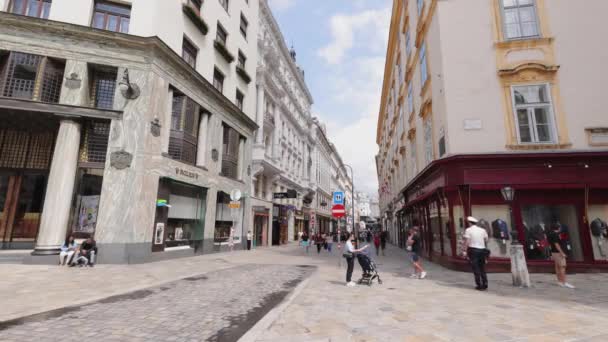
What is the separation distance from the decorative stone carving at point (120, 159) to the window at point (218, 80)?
8470 millimetres

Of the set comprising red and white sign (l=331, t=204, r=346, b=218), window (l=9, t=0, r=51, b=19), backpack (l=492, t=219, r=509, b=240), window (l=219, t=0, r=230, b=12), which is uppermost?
window (l=219, t=0, r=230, b=12)

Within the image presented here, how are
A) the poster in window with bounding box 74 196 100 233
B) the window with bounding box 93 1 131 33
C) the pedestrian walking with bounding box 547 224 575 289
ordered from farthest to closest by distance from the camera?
the window with bounding box 93 1 131 33
the poster in window with bounding box 74 196 100 233
the pedestrian walking with bounding box 547 224 575 289

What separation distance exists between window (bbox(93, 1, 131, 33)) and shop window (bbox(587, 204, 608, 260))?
2129cm

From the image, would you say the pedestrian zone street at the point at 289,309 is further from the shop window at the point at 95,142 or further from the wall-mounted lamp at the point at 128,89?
the wall-mounted lamp at the point at 128,89

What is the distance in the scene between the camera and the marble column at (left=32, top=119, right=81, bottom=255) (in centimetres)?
1198

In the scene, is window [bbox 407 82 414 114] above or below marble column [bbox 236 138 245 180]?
above

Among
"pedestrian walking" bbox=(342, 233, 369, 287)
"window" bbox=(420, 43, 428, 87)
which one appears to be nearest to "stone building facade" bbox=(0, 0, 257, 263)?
"pedestrian walking" bbox=(342, 233, 369, 287)

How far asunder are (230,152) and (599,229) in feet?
63.9

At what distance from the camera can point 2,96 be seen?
480 inches

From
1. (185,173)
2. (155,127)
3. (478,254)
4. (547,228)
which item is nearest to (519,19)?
(547,228)

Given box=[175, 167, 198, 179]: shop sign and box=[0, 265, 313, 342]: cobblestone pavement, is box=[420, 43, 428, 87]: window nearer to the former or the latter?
box=[0, 265, 313, 342]: cobblestone pavement

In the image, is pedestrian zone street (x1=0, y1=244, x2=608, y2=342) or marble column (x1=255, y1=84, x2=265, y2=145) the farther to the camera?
marble column (x1=255, y1=84, x2=265, y2=145)

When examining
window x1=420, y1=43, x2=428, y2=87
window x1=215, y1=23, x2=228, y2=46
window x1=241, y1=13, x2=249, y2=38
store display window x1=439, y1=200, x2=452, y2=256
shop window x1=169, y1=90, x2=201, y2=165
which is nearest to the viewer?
store display window x1=439, y1=200, x2=452, y2=256

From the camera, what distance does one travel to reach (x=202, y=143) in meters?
17.8
